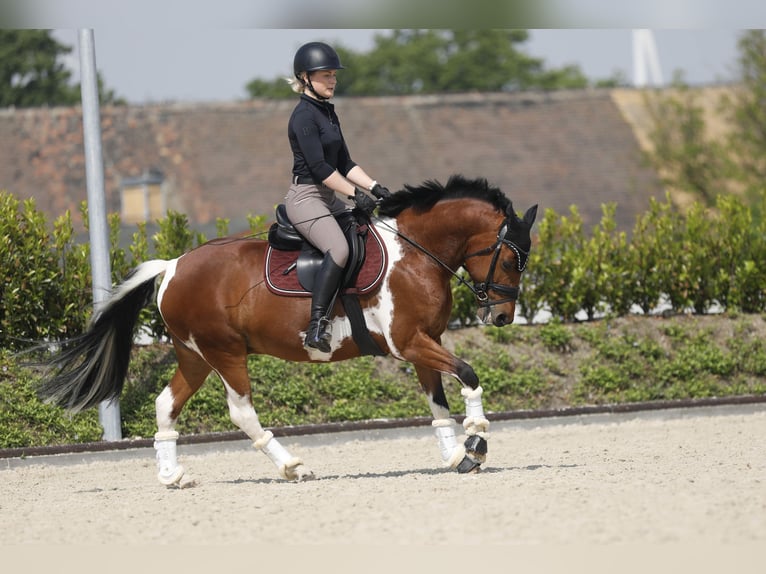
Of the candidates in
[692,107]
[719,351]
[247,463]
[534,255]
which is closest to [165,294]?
[247,463]

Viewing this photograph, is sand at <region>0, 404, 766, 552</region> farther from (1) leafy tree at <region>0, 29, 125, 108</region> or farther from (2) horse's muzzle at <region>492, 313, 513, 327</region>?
(1) leafy tree at <region>0, 29, 125, 108</region>

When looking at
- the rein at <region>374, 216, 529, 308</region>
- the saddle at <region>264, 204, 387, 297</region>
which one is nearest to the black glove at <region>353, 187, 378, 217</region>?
the saddle at <region>264, 204, 387, 297</region>

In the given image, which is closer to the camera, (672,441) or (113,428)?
(672,441)

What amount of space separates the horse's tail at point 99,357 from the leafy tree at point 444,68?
54.1 metres

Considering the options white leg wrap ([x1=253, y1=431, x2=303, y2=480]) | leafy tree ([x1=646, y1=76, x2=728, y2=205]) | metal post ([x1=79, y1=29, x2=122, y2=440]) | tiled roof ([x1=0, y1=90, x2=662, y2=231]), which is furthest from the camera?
Answer: leafy tree ([x1=646, y1=76, x2=728, y2=205])

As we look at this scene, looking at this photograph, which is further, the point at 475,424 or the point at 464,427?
the point at 475,424

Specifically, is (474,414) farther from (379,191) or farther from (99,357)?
(99,357)

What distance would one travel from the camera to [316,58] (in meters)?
Result: 8.59

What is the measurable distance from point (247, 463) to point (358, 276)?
3068 mm

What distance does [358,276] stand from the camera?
8742 mm

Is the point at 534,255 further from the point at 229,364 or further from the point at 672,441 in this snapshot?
the point at 229,364

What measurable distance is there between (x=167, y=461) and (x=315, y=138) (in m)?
2.73

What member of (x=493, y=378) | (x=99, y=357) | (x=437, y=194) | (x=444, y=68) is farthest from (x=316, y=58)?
(x=444, y=68)

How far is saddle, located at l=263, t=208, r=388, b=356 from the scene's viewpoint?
28.6ft
